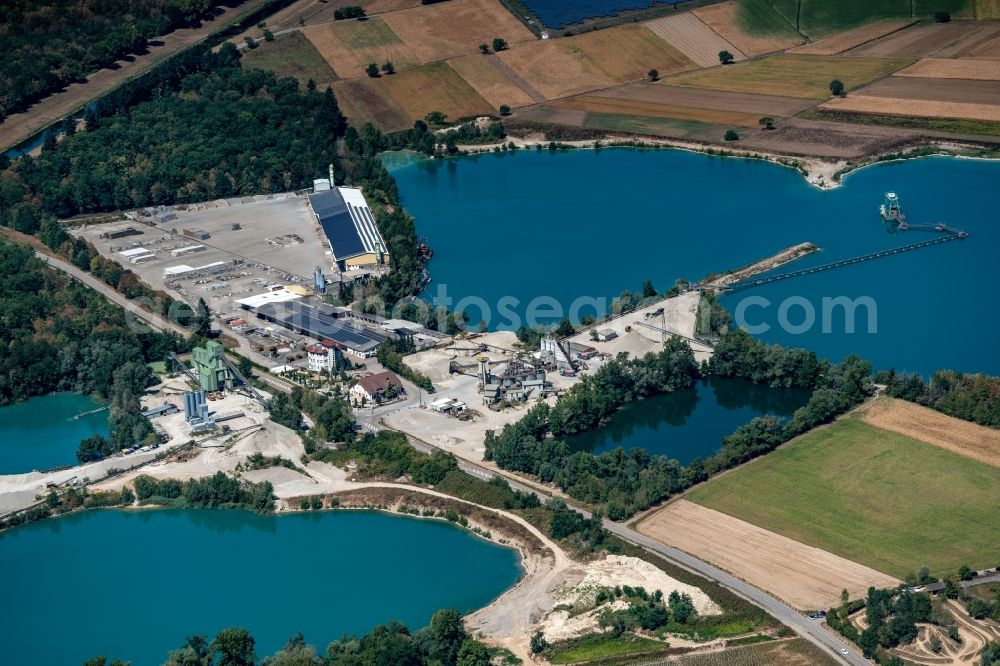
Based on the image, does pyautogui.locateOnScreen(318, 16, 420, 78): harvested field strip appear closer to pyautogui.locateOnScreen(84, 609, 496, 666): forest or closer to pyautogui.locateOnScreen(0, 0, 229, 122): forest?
pyautogui.locateOnScreen(0, 0, 229, 122): forest

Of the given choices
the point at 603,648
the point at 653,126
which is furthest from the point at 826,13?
the point at 603,648

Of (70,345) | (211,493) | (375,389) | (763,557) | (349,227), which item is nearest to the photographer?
(763,557)

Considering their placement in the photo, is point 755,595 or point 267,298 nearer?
point 755,595

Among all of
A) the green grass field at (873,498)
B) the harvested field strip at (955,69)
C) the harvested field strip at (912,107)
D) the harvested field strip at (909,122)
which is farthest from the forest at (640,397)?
the harvested field strip at (955,69)

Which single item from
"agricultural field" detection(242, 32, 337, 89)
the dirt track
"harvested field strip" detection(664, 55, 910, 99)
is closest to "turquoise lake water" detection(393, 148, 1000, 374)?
"harvested field strip" detection(664, 55, 910, 99)

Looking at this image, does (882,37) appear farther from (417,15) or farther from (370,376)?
(370,376)

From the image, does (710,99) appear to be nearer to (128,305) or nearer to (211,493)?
(128,305)
